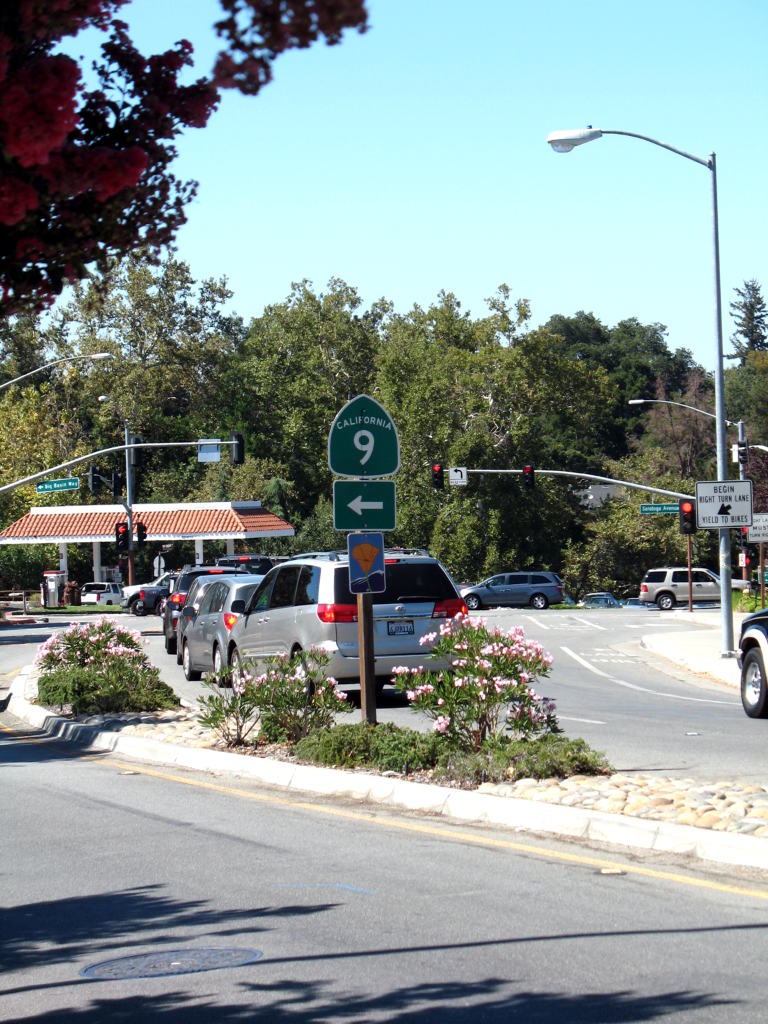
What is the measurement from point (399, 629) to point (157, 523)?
5374cm

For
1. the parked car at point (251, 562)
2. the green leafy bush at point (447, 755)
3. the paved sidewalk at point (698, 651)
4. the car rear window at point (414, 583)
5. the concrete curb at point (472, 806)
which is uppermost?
the parked car at point (251, 562)

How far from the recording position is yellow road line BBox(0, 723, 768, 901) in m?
7.26

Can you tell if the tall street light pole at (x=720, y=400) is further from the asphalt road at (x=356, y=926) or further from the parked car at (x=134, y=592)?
the parked car at (x=134, y=592)

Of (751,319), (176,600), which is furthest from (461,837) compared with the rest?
(751,319)

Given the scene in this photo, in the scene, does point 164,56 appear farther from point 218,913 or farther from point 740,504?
point 740,504

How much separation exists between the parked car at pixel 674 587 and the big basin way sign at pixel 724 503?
3783 cm

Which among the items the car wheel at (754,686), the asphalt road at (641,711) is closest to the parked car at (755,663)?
the car wheel at (754,686)

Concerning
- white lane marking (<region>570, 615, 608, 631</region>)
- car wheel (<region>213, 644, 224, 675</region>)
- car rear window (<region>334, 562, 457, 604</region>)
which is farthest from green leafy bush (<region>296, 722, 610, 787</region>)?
white lane marking (<region>570, 615, 608, 631</region>)

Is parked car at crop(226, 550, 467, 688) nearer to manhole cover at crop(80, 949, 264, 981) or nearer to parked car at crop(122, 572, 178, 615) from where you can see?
manhole cover at crop(80, 949, 264, 981)

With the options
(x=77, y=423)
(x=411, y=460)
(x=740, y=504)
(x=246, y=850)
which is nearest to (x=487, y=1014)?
(x=246, y=850)

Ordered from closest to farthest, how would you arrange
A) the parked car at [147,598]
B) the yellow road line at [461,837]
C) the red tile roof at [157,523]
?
the yellow road line at [461,837] < the parked car at [147,598] < the red tile roof at [157,523]

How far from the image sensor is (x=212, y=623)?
70.4 feet

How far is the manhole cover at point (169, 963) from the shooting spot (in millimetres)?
6016

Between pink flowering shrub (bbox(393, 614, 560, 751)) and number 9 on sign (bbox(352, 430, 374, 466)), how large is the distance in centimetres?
167
